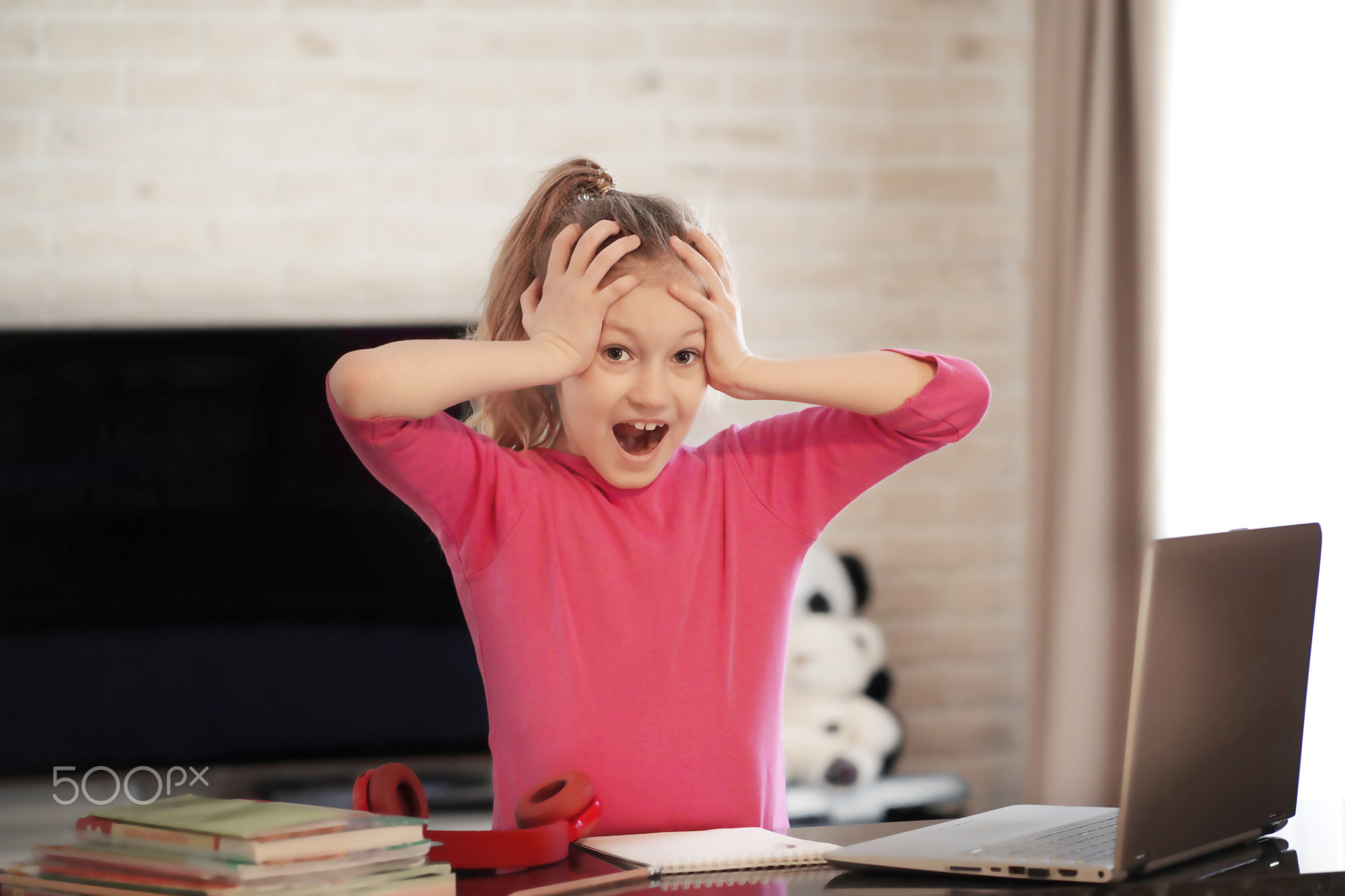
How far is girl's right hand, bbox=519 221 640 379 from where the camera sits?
A: 110 cm

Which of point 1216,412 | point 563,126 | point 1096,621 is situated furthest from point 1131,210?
point 563,126

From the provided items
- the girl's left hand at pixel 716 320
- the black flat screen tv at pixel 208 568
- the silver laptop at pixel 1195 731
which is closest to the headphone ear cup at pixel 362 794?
the silver laptop at pixel 1195 731

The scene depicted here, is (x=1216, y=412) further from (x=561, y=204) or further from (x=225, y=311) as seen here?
(x=225, y=311)

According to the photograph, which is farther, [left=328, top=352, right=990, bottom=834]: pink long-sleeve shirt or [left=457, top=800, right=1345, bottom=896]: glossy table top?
[left=328, top=352, right=990, bottom=834]: pink long-sleeve shirt

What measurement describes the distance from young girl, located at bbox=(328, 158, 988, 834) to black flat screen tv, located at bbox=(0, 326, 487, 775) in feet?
4.13

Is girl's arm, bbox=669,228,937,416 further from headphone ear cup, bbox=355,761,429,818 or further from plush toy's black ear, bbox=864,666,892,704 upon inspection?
plush toy's black ear, bbox=864,666,892,704

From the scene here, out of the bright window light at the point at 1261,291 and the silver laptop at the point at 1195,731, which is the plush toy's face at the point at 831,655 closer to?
the bright window light at the point at 1261,291

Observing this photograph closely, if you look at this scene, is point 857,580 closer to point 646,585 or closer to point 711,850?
point 646,585

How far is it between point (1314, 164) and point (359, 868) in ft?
5.86

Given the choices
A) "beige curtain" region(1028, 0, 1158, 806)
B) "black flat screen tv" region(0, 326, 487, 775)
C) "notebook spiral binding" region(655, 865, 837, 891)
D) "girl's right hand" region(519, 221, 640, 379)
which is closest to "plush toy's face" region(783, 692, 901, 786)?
"beige curtain" region(1028, 0, 1158, 806)

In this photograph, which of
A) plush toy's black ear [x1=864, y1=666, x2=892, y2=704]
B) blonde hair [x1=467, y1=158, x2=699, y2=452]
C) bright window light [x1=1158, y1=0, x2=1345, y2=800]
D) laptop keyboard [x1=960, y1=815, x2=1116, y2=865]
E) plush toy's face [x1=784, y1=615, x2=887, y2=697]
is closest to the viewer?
laptop keyboard [x1=960, y1=815, x2=1116, y2=865]

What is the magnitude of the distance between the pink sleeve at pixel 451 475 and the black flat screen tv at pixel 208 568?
128 centimetres

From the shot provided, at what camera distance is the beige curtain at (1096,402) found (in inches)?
90.1

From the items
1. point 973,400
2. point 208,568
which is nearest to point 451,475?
point 973,400
